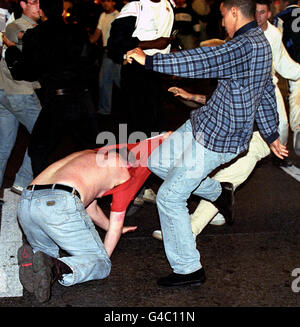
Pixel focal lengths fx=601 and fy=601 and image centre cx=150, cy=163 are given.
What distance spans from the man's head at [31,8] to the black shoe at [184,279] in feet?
9.56

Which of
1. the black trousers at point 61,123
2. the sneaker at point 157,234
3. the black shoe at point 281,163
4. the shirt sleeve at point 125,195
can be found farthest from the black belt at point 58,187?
the black shoe at point 281,163

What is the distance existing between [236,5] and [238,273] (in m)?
1.89

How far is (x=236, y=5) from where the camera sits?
3.87 metres

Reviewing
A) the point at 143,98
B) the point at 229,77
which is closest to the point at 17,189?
the point at 143,98

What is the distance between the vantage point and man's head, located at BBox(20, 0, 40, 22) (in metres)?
5.63

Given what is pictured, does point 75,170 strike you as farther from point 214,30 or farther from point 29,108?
point 214,30

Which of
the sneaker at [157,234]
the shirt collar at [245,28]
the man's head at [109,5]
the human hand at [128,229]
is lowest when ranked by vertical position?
the man's head at [109,5]

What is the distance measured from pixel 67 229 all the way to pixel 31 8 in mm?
2622

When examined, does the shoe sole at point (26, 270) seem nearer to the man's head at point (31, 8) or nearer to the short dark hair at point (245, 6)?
the short dark hair at point (245, 6)

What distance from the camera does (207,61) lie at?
3627 mm

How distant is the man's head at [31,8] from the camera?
18.5 feet

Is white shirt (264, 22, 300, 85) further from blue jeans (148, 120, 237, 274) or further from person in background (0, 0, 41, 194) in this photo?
person in background (0, 0, 41, 194)

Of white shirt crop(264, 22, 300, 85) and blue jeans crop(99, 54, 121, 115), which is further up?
white shirt crop(264, 22, 300, 85)

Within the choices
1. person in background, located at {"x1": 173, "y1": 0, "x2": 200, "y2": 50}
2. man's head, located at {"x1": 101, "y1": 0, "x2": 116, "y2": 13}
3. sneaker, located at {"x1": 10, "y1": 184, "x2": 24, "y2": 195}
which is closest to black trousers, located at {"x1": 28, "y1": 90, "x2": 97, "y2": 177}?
sneaker, located at {"x1": 10, "y1": 184, "x2": 24, "y2": 195}
